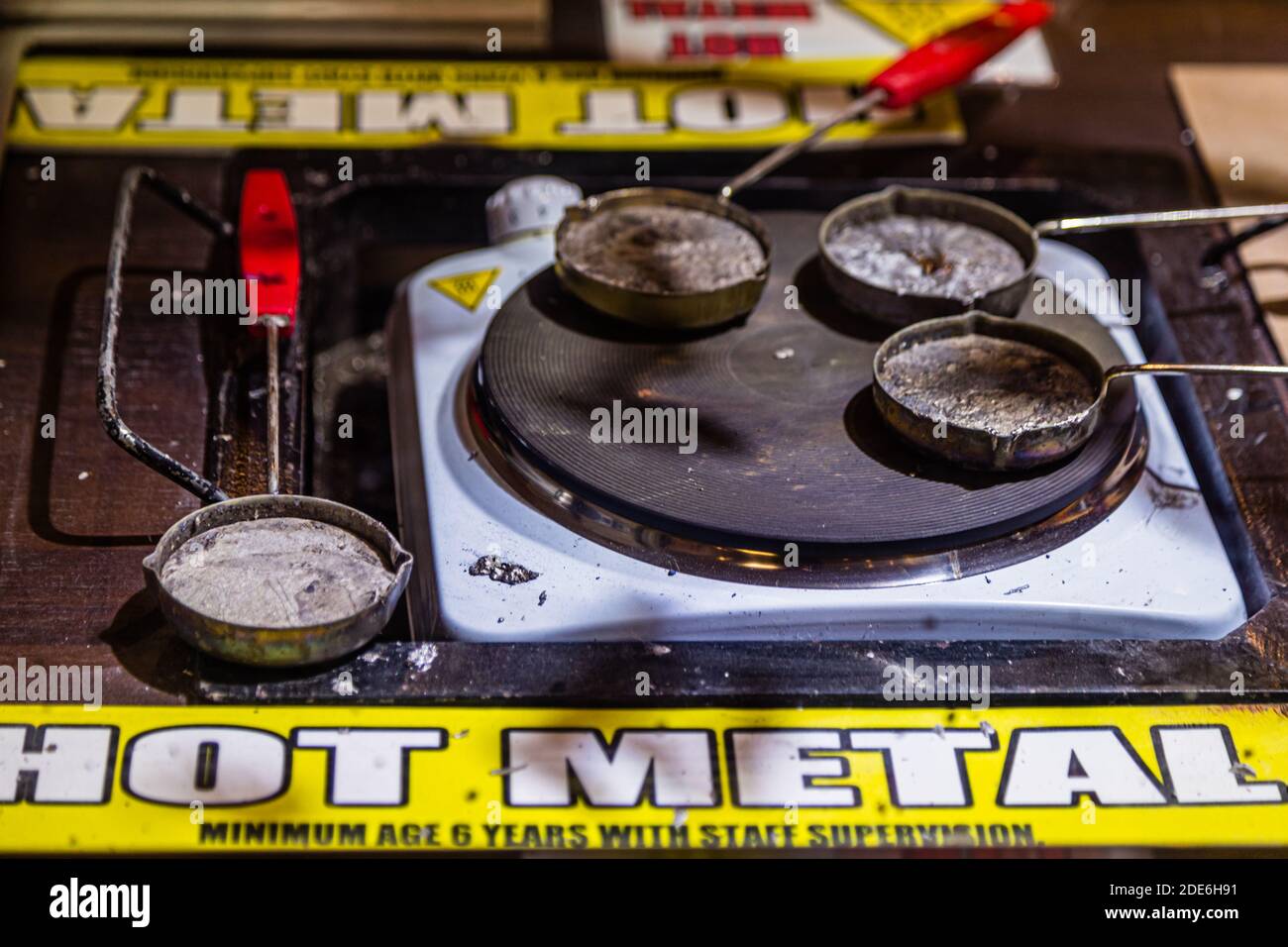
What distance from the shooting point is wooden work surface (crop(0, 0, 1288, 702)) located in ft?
3.79

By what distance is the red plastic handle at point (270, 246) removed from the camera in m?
1.39

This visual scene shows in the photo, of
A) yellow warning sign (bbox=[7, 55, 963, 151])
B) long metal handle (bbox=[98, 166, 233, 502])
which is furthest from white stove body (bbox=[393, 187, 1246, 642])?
yellow warning sign (bbox=[7, 55, 963, 151])

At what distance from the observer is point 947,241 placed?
147 cm

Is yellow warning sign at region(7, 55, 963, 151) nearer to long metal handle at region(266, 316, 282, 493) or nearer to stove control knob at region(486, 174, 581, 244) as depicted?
stove control knob at region(486, 174, 581, 244)

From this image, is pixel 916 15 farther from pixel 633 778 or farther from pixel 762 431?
pixel 633 778

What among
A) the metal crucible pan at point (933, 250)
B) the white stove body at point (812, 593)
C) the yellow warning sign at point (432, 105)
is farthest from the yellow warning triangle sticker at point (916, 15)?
the white stove body at point (812, 593)

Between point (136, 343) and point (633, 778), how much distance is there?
2.23ft

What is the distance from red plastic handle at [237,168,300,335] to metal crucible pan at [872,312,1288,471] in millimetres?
549

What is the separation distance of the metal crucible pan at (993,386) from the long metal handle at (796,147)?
11.8 inches

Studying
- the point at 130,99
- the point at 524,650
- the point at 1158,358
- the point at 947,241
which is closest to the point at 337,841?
the point at 524,650

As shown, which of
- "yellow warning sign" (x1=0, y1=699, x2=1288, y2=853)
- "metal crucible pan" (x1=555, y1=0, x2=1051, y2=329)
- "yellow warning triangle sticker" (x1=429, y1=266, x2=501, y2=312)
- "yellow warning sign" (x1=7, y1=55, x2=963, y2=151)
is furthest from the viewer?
"yellow warning sign" (x1=7, y1=55, x2=963, y2=151)

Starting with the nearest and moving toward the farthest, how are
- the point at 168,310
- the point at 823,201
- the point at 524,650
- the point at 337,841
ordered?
the point at 337,841, the point at 524,650, the point at 168,310, the point at 823,201
